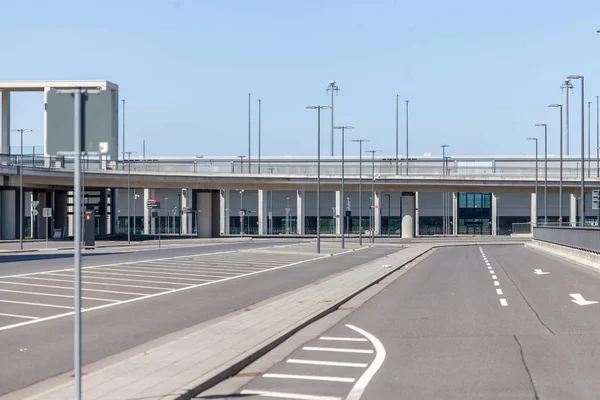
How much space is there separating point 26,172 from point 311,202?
52.2m

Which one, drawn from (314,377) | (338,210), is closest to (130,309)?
(314,377)

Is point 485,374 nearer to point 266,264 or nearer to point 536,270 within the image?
point 536,270

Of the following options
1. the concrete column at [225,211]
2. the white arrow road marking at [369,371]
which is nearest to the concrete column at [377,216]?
the concrete column at [225,211]

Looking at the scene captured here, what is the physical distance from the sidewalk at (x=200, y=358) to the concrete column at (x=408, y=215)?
7242 cm

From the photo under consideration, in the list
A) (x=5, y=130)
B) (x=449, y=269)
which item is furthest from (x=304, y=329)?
(x=5, y=130)

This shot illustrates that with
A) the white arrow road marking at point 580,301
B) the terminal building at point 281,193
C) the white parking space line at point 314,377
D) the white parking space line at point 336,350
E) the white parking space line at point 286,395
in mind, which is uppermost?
the terminal building at point 281,193

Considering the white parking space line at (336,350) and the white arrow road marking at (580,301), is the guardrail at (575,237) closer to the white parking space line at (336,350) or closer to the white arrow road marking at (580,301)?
the white arrow road marking at (580,301)

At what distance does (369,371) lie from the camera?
10211 millimetres

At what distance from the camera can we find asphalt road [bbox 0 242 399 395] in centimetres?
1136

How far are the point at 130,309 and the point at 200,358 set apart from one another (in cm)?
779

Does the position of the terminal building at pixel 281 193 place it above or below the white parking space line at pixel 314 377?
above

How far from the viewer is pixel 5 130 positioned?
7131cm

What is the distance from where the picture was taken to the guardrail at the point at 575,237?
3597cm

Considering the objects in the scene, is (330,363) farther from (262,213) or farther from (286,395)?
(262,213)
